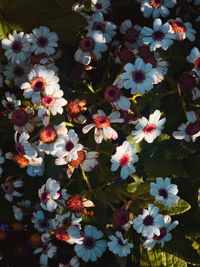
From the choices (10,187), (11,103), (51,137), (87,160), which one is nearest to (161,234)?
(87,160)

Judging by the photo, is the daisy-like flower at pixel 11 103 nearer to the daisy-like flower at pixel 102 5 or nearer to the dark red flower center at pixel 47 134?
the dark red flower center at pixel 47 134

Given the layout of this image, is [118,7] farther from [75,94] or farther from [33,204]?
[33,204]

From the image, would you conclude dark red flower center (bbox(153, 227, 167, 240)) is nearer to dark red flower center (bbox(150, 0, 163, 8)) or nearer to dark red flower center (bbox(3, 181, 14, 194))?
dark red flower center (bbox(3, 181, 14, 194))

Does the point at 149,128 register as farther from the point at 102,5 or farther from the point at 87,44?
the point at 102,5

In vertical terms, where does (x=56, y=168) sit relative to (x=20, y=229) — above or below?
above

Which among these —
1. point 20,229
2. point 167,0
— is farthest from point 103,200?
point 167,0

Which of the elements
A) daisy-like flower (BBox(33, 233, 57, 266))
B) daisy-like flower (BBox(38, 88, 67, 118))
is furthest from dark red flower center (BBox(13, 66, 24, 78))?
daisy-like flower (BBox(33, 233, 57, 266))
